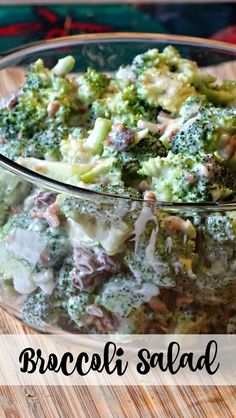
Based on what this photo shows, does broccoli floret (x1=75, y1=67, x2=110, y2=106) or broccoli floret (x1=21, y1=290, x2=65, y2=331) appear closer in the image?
broccoli floret (x1=21, y1=290, x2=65, y2=331)

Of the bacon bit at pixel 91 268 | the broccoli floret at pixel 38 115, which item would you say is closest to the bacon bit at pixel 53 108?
the broccoli floret at pixel 38 115

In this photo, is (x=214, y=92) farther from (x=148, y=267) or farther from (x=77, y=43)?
(x=148, y=267)

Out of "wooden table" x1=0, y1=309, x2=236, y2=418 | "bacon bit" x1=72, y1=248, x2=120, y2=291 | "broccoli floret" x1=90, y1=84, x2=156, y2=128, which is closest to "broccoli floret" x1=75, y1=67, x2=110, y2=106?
"broccoli floret" x1=90, y1=84, x2=156, y2=128

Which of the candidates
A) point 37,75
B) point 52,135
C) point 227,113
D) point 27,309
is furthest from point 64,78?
point 27,309

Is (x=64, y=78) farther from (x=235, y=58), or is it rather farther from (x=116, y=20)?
(x=116, y=20)

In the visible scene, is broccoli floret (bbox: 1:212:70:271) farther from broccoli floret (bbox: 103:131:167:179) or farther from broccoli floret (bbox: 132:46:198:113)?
broccoli floret (bbox: 132:46:198:113)
